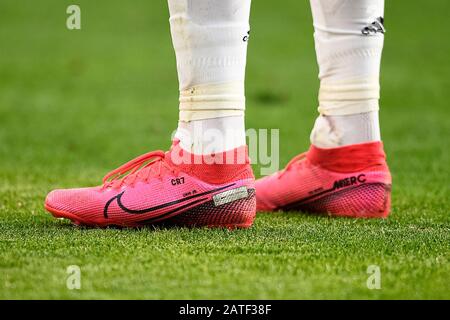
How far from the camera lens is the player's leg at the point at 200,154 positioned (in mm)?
2082

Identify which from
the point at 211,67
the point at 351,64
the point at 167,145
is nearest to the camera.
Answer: the point at 211,67

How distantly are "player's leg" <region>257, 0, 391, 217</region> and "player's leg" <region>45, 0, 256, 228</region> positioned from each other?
0.41 metres

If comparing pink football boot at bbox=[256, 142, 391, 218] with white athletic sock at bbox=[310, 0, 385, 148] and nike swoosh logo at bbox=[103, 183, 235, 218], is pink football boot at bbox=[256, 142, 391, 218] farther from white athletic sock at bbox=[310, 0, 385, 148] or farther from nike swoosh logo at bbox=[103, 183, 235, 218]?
nike swoosh logo at bbox=[103, 183, 235, 218]

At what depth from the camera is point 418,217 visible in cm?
246

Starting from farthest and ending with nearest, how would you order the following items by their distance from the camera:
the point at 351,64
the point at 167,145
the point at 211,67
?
the point at 167,145, the point at 351,64, the point at 211,67

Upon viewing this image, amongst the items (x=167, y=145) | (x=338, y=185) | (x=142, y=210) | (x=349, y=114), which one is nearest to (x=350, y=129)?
(x=349, y=114)

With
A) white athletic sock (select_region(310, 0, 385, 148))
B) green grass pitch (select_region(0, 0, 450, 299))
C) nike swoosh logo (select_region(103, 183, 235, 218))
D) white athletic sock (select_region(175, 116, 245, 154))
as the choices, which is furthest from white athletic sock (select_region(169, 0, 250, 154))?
white athletic sock (select_region(310, 0, 385, 148))

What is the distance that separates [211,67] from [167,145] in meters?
2.15

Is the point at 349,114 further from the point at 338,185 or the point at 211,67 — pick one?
the point at 211,67

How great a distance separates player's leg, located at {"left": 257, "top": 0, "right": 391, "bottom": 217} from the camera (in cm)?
244

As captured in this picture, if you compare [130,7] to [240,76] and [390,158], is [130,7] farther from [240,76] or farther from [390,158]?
[240,76]

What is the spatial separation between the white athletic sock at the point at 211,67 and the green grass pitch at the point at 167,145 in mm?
237

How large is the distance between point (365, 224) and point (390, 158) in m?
1.61

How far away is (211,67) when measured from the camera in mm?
2088
